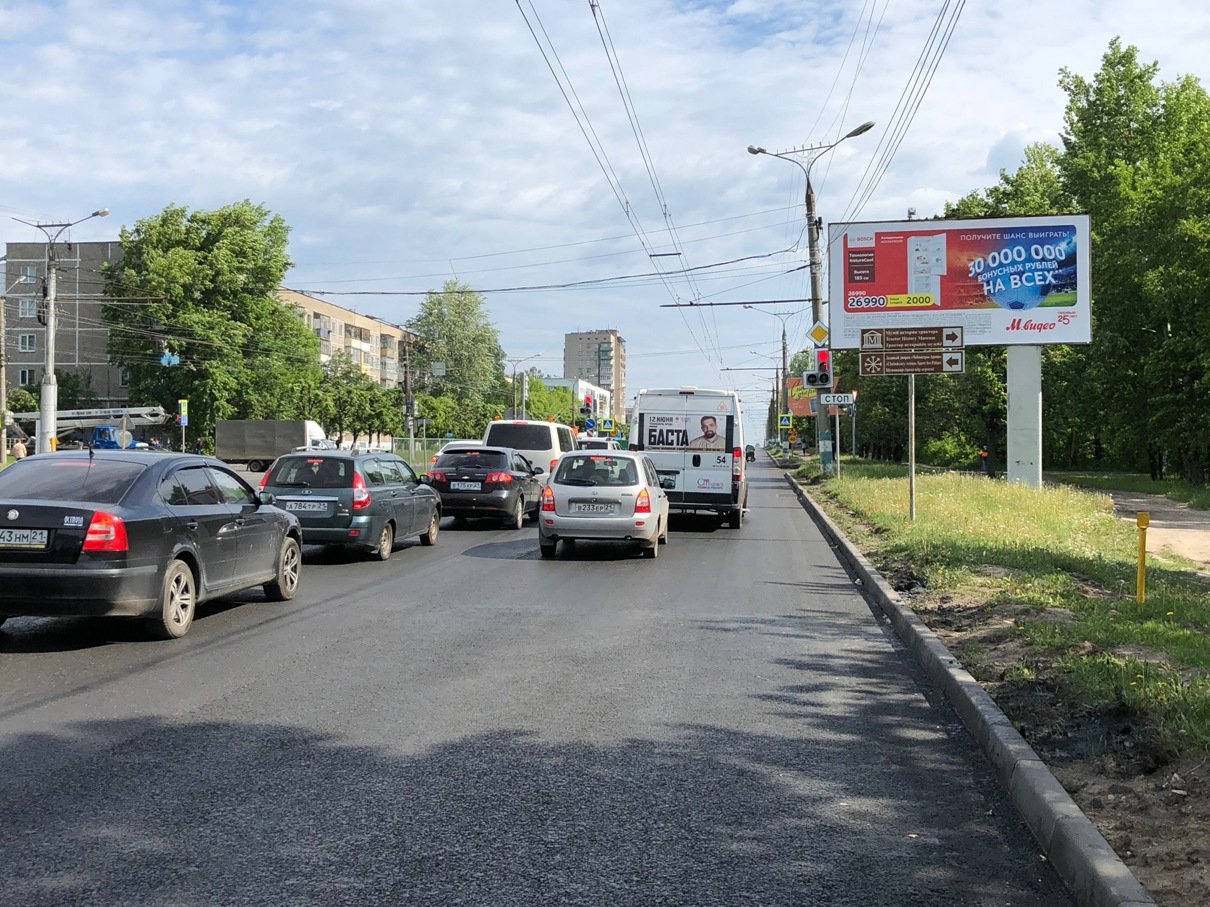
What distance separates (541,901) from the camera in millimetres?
3635

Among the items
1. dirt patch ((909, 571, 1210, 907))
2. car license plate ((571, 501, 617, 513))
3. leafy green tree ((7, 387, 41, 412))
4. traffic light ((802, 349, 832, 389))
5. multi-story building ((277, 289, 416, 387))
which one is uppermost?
multi-story building ((277, 289, 416, 387))

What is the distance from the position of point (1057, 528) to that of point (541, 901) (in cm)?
1483

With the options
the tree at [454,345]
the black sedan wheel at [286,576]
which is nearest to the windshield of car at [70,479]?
the black sedan wheel at [286,576]

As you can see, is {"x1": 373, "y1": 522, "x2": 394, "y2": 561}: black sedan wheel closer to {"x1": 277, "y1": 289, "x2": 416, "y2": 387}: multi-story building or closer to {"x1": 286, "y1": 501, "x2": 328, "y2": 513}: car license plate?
{"x1": 286, "y1": 501, "x2": 328, "y2": 513}: car license plate

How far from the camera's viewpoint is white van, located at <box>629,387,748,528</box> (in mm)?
20016

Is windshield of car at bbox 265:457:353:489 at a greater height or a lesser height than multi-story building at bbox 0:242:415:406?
lesser

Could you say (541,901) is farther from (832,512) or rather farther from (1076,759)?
(832,512)

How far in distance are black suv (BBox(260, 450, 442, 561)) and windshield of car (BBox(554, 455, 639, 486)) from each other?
2316mm

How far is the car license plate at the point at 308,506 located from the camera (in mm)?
13805

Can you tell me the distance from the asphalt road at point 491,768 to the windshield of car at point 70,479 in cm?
110

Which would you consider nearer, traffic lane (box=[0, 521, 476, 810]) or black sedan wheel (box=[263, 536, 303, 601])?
traffic lane (box=[0, 521, 476, 810])

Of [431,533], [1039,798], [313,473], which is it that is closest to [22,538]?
[313,473]

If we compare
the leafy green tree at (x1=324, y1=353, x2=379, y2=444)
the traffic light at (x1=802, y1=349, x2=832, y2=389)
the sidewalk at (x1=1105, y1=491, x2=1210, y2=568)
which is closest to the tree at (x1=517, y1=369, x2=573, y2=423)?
the leafy green tree at (x1=324, y1=353, x2=379, y2=444)

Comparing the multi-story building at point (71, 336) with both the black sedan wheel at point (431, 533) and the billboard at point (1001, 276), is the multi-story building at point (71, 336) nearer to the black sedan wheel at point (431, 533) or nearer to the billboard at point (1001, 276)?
the billboard at point (1001, 276)
